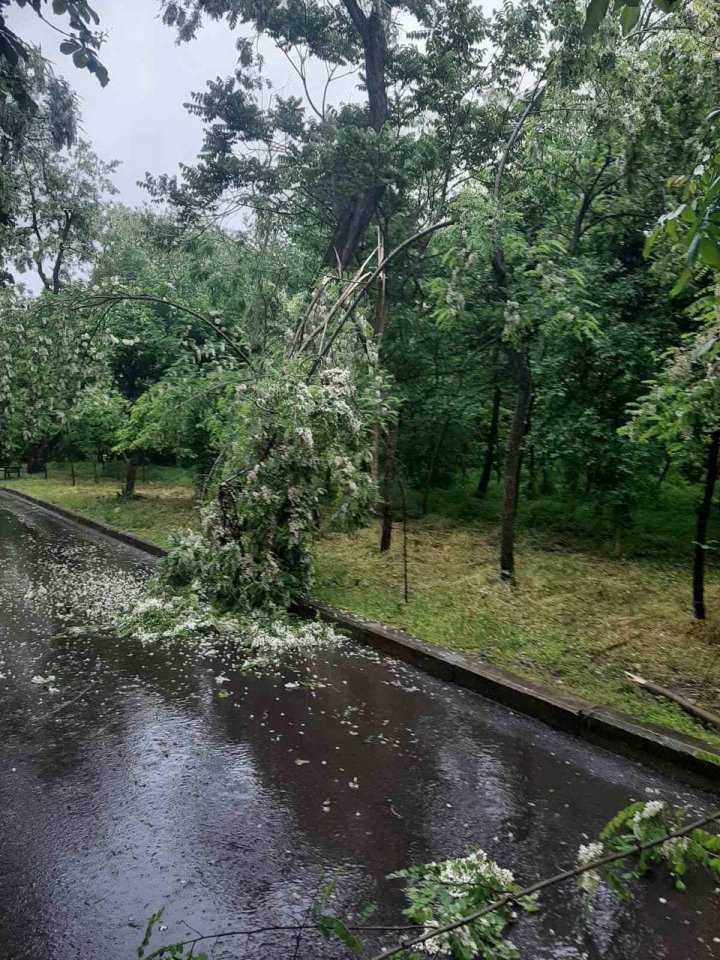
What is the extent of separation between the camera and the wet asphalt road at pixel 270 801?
2857mm

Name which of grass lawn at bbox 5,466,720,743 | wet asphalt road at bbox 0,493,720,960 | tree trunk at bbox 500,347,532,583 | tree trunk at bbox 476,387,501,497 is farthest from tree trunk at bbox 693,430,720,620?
tree trunk at bbox 476,387,501,497

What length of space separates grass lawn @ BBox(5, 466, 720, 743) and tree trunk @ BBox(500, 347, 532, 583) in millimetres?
328

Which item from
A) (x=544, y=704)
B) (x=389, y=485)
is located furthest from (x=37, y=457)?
(x=544, y=704)

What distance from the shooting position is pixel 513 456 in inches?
330

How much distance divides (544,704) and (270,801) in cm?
231

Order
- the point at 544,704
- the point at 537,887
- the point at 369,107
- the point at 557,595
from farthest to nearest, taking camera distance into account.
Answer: the point at 369,107 < the point at 557,595 < the point at 544,704 < the point at 537,887

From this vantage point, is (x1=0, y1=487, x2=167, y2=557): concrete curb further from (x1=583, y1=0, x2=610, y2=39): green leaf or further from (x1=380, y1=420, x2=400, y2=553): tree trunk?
(x1=583, y1=0, x2=610, y2=39): green leaf

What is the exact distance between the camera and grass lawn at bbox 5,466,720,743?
5.78 meters

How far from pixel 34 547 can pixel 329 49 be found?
11784 millimetres

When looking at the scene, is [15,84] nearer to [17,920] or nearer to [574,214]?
[17,920]

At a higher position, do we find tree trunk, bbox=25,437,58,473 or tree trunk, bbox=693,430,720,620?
tree trunk, bbox=693,430,720,620

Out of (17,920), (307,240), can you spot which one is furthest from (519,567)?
(307,240)

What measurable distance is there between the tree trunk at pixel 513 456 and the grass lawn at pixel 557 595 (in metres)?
0.33

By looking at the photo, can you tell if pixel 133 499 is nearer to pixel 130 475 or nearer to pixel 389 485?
pixel 130 475
